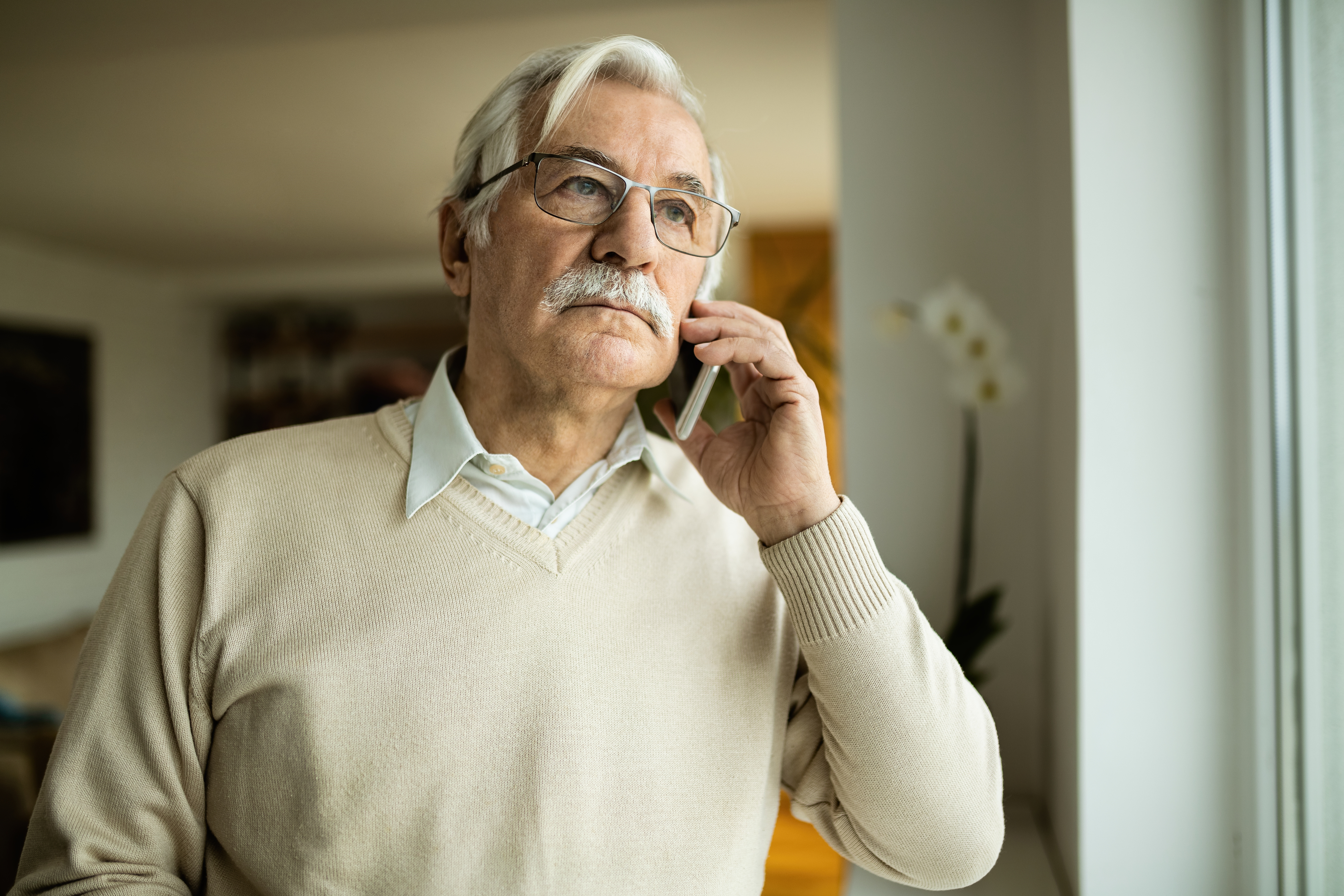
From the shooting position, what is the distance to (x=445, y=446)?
980 millimetres

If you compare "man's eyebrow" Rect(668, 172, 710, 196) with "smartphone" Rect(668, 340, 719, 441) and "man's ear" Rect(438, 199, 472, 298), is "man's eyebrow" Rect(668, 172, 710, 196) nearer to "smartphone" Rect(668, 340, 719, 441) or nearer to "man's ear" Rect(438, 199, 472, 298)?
"smartphone" Rect(668, 340, 719, 441)

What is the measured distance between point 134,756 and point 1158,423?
123 centimetres

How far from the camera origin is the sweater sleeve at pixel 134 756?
2.73 feet

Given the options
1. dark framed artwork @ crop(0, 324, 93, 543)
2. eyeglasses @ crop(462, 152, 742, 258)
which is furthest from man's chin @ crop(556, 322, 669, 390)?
dark framed artwork @ crop(0, 324, 93, 543)

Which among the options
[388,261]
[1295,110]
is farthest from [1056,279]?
[388,261]

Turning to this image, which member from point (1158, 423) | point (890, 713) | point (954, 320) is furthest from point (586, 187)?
point (954, 320)

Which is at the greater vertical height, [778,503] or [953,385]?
[953,385]

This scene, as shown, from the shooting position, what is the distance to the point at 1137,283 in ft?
3.64

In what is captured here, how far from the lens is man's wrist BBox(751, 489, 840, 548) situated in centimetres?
91

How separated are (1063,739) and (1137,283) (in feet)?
2.50

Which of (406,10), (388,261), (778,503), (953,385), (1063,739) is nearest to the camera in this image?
(778,503)

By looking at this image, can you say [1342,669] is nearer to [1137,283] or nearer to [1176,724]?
[1176,724]

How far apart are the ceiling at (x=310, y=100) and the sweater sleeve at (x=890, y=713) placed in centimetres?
67

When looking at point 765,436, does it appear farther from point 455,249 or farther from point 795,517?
point 455,249
